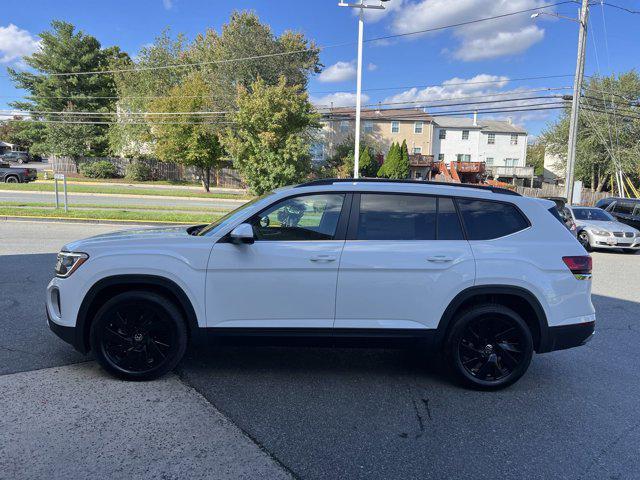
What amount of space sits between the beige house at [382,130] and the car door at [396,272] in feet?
150

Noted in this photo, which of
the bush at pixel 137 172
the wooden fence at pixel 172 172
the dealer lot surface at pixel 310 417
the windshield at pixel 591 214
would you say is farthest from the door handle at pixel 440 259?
the bush at pixel 137 172

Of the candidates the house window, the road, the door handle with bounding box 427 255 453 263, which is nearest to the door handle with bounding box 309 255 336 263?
the door handle with bounding box 427 255 453 263

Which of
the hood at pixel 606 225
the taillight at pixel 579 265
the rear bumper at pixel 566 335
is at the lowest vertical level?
the rear bumper at pixel 566 335

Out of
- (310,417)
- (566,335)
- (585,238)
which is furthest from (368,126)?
(310,417)

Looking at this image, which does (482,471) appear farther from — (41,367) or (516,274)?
(41,367)

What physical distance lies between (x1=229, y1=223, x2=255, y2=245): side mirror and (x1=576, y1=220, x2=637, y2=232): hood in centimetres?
1401

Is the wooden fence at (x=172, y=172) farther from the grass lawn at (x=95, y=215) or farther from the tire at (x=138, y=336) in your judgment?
the tire at (x=138, y=336)

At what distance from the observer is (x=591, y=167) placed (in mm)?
44312

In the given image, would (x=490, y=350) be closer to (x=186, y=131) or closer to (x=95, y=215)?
(x=95, y=215)

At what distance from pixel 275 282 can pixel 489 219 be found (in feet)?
6.55

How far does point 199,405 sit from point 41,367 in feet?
5.65

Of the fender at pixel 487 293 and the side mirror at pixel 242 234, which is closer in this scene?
the side mirror at pixel 242 234

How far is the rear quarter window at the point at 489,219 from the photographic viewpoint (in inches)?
157

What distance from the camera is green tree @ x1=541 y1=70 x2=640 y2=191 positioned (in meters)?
39.7
